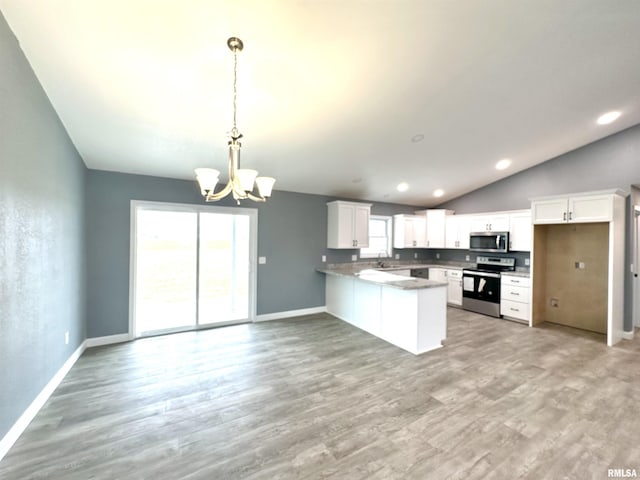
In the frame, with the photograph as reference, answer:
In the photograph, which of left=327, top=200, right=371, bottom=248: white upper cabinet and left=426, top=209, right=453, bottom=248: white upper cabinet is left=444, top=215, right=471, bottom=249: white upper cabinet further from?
left=327, top=200, right=371, bottom=248: white upper cabinet

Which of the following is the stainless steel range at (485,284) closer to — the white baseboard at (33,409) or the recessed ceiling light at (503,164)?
the recessed ceiling light at (503,164)

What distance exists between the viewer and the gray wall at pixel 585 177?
167 inches

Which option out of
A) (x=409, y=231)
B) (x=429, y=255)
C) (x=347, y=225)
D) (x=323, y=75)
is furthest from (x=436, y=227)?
(x=323, y=75)

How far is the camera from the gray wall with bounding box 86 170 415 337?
12.5ft

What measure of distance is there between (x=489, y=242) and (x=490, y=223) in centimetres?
41

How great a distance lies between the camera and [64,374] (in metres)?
2.95

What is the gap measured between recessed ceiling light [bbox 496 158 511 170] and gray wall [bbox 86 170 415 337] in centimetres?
259

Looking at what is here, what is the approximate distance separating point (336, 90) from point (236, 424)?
3.20 metres

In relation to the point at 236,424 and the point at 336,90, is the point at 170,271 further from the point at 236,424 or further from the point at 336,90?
the point at 336,90

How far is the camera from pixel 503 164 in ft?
16.8

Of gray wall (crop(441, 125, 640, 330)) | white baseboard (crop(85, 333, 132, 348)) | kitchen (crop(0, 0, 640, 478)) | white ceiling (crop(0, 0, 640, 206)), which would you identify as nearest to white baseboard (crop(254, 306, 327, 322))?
kitchen (crop(0, 0, 640, 478))

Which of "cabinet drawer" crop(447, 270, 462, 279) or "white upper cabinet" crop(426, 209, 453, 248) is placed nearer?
"cabinet drawer" crop(447, 270, 462, 279)

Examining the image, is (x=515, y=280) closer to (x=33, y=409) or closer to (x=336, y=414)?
(x=336, y=414)

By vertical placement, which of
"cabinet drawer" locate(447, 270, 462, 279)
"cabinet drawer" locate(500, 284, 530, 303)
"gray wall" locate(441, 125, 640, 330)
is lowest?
"cabinet drawer" locate(500, 284, 530, 303)
